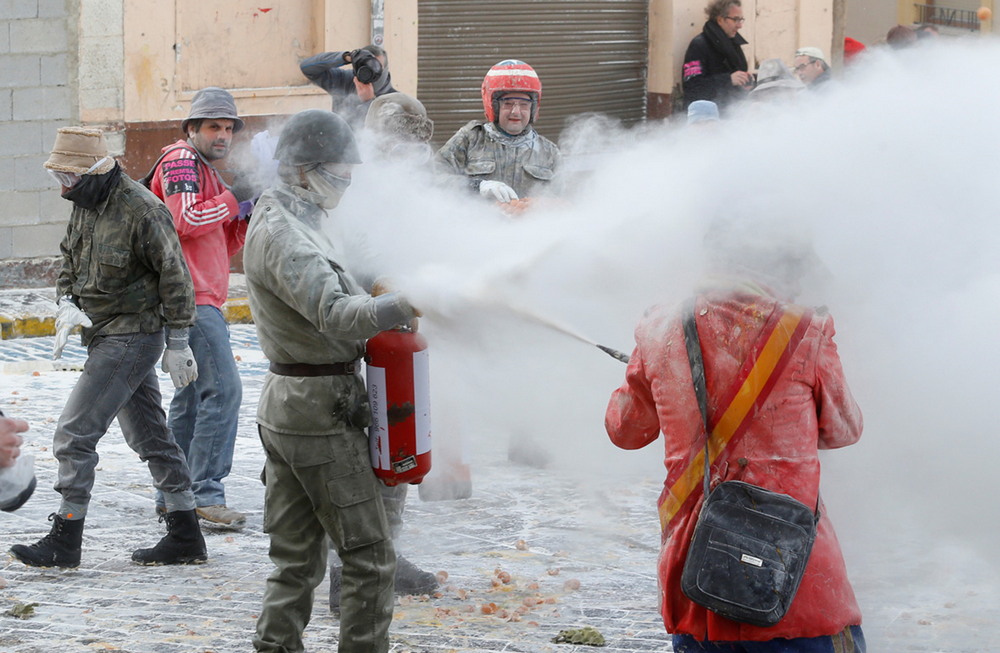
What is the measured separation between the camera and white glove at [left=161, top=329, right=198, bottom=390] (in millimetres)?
5895

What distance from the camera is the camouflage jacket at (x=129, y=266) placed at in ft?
18.8

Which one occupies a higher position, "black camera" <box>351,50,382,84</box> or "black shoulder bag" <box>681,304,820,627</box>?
"black camera" <box>351,50,382,84</box>

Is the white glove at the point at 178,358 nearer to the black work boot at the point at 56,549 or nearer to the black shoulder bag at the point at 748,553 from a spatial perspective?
the black work boot at the point at 56,549

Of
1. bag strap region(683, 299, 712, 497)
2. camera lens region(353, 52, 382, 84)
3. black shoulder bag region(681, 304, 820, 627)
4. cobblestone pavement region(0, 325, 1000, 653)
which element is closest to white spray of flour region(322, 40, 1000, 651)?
cobblestone pavement region(0, 325, 1000, 653)

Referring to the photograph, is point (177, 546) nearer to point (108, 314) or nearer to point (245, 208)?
point (108, 314)

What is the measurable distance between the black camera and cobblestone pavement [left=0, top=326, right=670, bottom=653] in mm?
2380

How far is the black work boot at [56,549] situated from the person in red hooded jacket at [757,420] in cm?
315

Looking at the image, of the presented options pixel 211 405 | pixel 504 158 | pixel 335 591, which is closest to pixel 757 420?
pixel 335 591

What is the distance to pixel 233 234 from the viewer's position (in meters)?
6.77

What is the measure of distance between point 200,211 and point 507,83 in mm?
2024

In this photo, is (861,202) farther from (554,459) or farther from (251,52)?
(251,52)

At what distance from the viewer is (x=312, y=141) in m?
4.32

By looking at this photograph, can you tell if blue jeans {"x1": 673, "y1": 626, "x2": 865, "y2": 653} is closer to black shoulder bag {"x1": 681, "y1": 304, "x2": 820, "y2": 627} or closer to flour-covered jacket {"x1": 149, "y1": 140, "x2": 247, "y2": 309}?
black shoulder bag {"x1": 681, "y1": 304, "x2": 820, "y2": 627}

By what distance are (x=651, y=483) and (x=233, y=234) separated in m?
2.57
